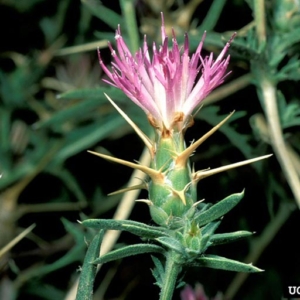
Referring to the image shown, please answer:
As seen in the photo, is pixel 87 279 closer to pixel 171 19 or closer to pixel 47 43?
pixel 171 19

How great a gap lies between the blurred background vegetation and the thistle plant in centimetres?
35

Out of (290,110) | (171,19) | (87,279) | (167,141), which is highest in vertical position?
(171,19)

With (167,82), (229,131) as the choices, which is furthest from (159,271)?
(229,131)

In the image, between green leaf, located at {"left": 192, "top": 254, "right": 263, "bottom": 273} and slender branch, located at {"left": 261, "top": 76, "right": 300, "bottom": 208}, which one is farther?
slender branch, located at {"left": 261, "top": 76, "right": 300, "bottom": 208}

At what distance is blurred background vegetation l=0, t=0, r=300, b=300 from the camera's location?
3.28 feet

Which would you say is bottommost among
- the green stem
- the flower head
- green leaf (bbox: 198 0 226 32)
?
the green stem

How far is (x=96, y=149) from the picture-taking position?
1.11 m

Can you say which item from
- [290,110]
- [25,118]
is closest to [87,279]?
[290,110]

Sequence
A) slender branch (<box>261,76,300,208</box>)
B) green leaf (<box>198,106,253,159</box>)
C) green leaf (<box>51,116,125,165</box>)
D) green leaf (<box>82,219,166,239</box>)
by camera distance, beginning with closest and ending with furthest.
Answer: green leaf (<box>82,219,166,239</box>)
slender branch (<box>261,76,300,208</box>)
green leaf (<box>198,106,253,159</box>)
green leaf (<box>51,116,125,165</box>)

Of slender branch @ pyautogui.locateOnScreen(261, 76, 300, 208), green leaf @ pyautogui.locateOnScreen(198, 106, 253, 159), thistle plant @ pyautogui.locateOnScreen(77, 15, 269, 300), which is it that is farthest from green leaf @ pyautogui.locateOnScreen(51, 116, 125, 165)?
thistle plant @ pyautogui.locateOnScreen(77, 15, 269, 300)

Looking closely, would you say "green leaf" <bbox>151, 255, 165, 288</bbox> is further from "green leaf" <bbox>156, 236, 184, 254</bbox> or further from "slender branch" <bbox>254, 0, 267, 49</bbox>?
"slender branch" <bbox>254, 0, 267, 49</bbox>

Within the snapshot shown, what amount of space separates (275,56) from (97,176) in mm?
472

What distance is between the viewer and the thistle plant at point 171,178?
0.52 meters

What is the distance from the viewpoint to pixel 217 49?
1.01 m
